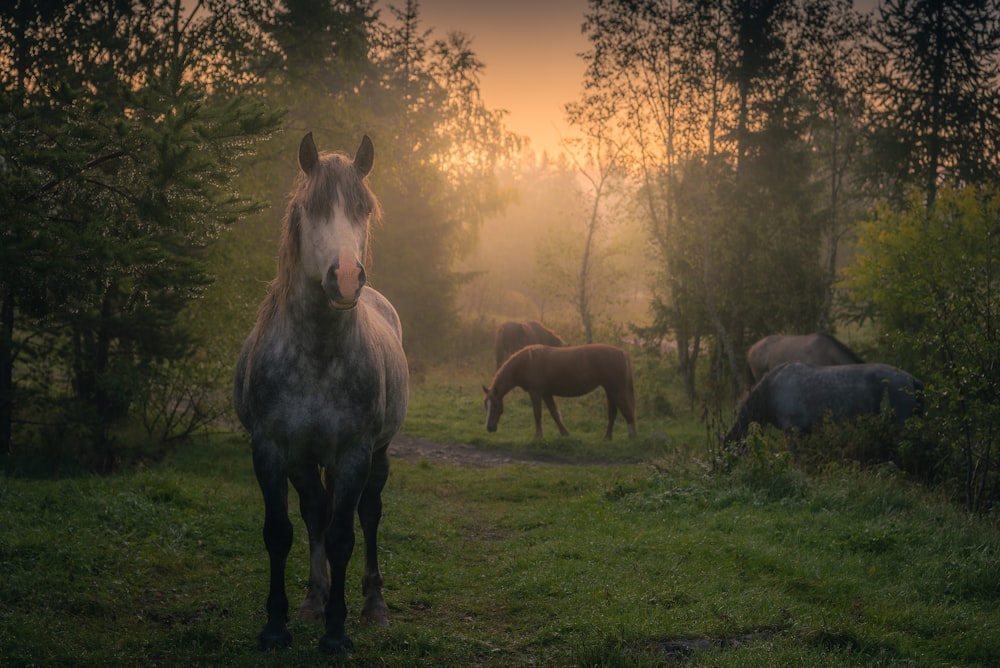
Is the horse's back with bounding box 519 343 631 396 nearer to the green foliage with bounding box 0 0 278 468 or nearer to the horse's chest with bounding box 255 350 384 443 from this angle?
the green foliage with bounding box 0 0 278 468

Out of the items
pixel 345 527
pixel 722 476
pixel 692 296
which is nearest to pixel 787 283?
pixel 692 296

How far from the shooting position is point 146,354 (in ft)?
37.6

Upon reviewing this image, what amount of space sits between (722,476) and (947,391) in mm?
2674

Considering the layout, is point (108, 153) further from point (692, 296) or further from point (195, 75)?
point (692, 296)

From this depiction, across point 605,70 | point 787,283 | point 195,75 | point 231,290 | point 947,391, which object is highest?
point 605,70

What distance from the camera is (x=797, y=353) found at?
16641 mm

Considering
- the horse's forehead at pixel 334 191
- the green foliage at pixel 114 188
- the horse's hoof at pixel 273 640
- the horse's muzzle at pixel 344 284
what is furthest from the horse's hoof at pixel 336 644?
the green foliage at pixel 114 188

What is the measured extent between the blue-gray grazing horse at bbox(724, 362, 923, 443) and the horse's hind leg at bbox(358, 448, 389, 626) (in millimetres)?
6974

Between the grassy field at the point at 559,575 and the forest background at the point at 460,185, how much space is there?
202 centimetres

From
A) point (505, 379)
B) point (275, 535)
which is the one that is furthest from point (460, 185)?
point (275, 535)

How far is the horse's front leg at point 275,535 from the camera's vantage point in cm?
474

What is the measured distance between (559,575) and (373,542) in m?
1.64

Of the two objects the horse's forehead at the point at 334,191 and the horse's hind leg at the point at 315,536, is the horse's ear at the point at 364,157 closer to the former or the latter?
the horse's forehead at the point at 334,191

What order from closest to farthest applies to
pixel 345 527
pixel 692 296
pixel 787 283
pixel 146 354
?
pixel 345 527, pixel 146 354, pixel 787 283, pixel 692 296
